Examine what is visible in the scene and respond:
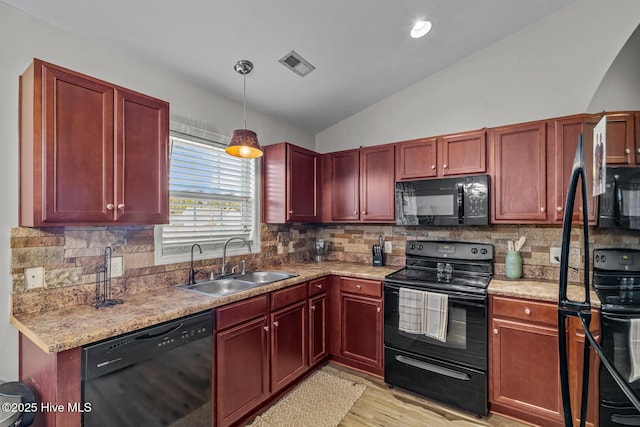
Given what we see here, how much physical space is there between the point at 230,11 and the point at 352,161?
1855mm

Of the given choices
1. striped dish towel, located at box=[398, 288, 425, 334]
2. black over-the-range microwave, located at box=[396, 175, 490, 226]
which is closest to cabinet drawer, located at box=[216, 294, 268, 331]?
striped dish towel, located at box=[398, 288, 425, 334]

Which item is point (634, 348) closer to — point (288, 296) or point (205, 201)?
point (288, 296)

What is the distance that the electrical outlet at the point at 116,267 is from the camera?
1950mm

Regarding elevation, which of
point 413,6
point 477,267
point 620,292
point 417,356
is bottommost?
point 417,356

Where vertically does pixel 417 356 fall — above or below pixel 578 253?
below

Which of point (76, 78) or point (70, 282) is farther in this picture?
point (70, 282)

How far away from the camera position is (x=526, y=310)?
6.84ft

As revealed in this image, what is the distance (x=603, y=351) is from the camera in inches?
27.6

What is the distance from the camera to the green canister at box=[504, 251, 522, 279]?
2.53m

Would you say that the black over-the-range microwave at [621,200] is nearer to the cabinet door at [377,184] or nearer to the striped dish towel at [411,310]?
the striped dish towel at [411,310]

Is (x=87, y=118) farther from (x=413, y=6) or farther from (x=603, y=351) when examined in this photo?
(x=603, y=351)

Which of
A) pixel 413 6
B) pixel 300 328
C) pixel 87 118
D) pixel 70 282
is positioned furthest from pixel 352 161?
pixel 70 282

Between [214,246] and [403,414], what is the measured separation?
205 cm

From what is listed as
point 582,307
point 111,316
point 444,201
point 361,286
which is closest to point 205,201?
point 111,316
